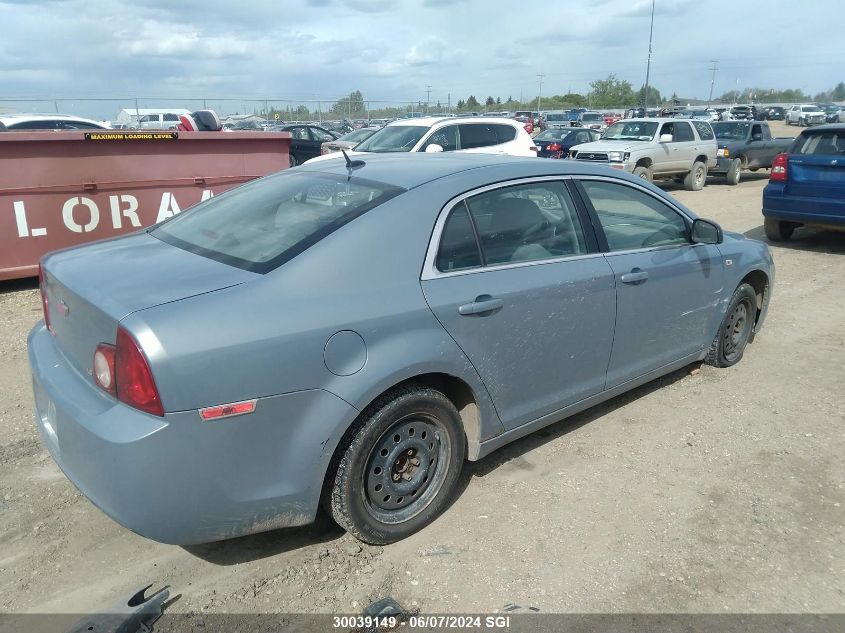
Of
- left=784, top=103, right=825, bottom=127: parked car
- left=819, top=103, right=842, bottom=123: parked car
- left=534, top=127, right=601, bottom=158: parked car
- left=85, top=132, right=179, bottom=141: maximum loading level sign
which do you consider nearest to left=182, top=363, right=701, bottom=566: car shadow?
left=85, top=132, right=179, bottom=141: maximum loading level sign

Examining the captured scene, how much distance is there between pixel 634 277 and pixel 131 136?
572 centimetres

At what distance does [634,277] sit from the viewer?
3883 millimetres

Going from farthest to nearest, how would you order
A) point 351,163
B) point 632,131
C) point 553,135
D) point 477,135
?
point 553,135
point 632,131
point 477,135
point 351,163

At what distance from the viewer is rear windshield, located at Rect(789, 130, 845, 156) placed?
8.90m

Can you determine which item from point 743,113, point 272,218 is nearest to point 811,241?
point 272,218

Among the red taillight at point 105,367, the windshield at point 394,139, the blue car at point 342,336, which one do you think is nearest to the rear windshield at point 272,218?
the blue car at point 342,336

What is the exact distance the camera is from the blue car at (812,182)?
880cm

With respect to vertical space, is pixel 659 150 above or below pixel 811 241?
above

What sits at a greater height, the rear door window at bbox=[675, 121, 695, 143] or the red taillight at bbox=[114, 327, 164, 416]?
the rear door window at bbox=[675, 121, 695, 143]

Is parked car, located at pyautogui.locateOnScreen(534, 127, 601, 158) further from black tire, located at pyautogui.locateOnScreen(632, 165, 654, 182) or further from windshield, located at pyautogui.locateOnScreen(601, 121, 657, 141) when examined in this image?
black tire, located at pyautogui.locateOnScreen(632, 165, 654, 182)

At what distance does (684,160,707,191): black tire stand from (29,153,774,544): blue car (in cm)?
1409

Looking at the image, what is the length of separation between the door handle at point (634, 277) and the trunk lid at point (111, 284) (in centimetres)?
214

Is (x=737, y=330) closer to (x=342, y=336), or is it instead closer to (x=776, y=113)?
(x=342, y=336)

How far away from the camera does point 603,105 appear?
72500mm
